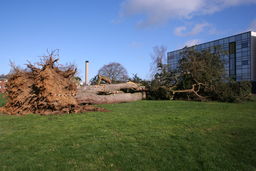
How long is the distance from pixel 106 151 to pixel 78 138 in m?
1.09

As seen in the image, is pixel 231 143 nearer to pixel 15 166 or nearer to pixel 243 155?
pixel 243 155

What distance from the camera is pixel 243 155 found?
345 cm

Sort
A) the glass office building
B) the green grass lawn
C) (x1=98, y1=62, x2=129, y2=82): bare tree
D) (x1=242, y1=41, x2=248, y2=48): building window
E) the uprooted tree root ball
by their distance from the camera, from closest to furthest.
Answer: the green grass lawn → the uprooted tree root ball → (x1=98, y1=62, x2=129, y2=82): bare tree → the glass office building → (x1=242, y1=41, x2=248, y2=48): building window

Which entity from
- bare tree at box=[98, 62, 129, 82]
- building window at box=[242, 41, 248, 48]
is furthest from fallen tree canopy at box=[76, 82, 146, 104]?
building window at box=[242, 41, 248, 48]

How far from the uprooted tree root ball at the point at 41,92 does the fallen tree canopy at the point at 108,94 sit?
1.28 meters

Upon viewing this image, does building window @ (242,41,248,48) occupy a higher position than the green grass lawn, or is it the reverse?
building window @ (242,41,248,48)

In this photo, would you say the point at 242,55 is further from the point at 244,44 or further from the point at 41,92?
the point at 41,92

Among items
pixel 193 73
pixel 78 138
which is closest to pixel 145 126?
pixel 78 138

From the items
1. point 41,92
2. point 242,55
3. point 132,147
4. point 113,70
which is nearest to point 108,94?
point 41,92

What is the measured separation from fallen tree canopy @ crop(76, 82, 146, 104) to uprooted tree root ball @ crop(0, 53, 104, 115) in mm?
1276

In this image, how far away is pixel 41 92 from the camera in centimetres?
902

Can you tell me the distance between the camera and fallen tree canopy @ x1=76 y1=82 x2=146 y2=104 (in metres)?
11.5

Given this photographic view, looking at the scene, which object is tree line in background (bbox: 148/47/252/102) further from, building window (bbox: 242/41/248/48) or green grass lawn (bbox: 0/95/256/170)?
building window (bbox: 242/41/248/48)

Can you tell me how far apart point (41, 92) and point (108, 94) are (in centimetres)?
512
